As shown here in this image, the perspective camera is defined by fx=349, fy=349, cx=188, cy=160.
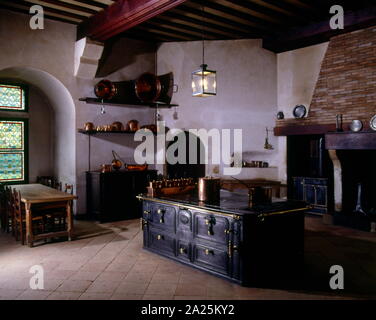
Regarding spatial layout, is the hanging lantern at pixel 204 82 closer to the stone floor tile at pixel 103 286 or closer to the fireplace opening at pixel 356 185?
the stone floor tile at pixel 103 286

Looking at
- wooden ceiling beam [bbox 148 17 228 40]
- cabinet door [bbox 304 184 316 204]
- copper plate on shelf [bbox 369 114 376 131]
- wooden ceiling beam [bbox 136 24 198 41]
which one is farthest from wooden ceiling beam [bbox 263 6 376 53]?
cabinet door [bbox 304 184 316 204]

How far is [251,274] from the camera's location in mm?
3836

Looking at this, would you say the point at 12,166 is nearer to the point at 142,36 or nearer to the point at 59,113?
the point at 59,113

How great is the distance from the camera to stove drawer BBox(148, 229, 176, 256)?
471 centimetres

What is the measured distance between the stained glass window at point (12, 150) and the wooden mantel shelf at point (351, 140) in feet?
22.4

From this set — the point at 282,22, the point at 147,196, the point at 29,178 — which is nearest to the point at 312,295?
the point at 147,196

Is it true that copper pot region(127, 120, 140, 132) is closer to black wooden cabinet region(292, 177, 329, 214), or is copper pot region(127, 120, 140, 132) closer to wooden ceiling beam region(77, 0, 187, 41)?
wooden ceiling beam region(77, 0, 187, 41)

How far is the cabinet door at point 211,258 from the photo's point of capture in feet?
13.2

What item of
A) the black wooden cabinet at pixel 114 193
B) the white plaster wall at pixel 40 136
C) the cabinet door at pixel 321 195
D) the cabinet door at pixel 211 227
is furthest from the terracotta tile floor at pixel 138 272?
the white plaster wall at pixel 40 136

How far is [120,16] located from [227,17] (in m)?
2.23

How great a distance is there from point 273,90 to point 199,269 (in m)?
5.24

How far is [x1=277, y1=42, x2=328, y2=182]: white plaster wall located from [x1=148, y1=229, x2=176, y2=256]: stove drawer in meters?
4.13

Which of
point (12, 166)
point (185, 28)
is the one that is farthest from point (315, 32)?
point (12, 166)

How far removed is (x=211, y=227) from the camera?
4.12 meters
